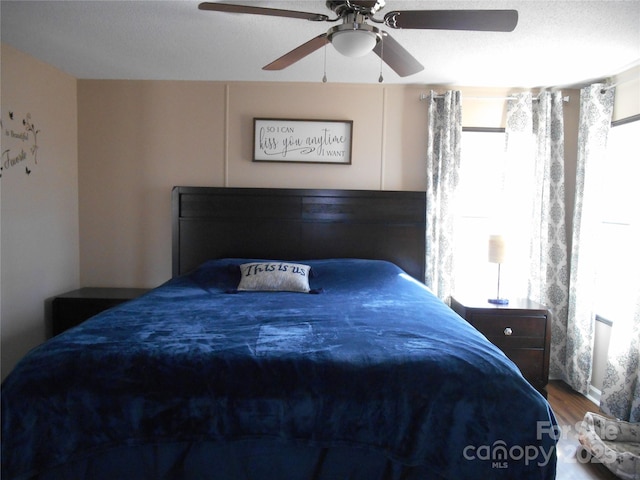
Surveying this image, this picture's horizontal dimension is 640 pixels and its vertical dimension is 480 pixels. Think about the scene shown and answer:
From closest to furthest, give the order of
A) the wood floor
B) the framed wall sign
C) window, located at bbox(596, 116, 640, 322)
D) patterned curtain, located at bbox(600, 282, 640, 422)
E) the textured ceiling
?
the wood floor → the textured ceiling → patterned curtain, located at bbox(600, 282, 640, 422) → window, located at bbox(596, 116, 640, 322) → the framed wall sign

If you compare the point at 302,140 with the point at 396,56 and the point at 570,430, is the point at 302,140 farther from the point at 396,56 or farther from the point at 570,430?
the point at 570,430

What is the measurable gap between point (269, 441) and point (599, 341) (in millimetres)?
2866

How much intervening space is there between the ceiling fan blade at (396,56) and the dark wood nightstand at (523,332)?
1690 millimetres

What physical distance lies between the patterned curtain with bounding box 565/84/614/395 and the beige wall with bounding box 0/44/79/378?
420 centimetres

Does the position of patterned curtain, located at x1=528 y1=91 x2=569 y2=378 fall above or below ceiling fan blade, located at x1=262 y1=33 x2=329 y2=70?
below

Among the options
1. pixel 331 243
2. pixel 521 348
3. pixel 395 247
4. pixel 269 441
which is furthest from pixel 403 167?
pixel 269 441

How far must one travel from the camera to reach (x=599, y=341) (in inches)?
119

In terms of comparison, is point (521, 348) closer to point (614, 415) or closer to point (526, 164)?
point (614, 415)

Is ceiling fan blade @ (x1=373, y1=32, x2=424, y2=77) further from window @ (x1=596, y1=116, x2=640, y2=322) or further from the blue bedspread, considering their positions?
window @ (x1=596, y1=116, x2=640, y2=322)

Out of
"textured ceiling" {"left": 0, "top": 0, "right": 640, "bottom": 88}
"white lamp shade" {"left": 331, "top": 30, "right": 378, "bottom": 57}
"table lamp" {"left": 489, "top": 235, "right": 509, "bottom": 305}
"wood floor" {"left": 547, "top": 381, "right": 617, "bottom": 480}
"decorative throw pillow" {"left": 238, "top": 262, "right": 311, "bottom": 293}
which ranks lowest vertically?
"wood floor" {"left": 547, "top": 381, "right": 617, "bottom": 480}

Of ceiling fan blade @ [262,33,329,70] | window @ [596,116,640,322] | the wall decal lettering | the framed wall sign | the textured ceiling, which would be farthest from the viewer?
the framed wall sign

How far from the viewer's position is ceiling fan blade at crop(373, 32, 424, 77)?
199 cm

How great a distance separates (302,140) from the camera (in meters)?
3.42

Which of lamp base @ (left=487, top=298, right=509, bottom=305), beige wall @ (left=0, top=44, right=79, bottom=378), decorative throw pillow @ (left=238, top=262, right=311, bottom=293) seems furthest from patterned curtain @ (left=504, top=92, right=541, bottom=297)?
beige wall @ (left=0, top=44, right=79, bottom=378)
